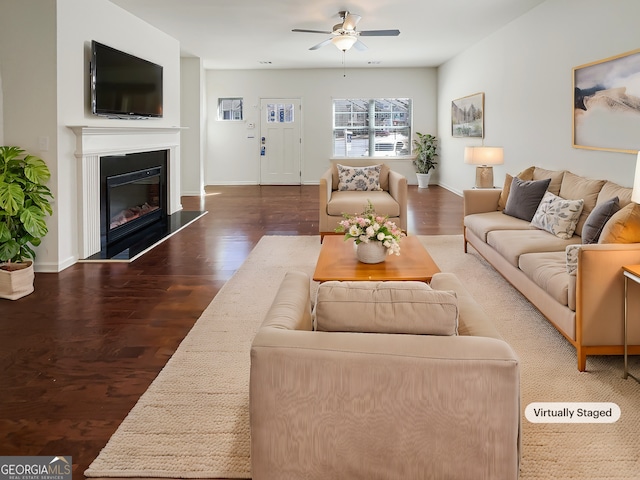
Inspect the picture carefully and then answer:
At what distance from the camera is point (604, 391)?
2.60m

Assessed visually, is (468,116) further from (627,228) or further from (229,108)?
(627,228)

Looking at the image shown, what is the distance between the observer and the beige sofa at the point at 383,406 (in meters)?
1.59

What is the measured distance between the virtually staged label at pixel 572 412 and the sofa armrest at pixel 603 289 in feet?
1.40

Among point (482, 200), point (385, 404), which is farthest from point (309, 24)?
point (385, 404)

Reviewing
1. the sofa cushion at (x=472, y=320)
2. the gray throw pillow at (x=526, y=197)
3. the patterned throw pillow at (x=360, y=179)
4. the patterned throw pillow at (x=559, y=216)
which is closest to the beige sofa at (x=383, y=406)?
the sofa cushion at (x=472, y=320)

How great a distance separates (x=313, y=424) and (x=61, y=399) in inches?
56.6

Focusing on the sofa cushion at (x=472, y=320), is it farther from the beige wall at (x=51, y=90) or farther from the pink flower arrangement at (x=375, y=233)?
the beige wall at (x=51, y=90)

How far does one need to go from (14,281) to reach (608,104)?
4766mm

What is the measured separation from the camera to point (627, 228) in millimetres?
3066

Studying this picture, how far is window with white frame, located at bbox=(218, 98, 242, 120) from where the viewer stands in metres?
12.5

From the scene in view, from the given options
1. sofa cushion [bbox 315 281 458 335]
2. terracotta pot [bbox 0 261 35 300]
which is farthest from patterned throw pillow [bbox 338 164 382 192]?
sofa cushion [bbox 315 281 458 335]

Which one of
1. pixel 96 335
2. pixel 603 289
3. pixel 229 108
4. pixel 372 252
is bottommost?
pixel 96 335

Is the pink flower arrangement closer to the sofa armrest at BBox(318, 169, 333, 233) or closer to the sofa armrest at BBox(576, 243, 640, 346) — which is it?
the sofa armrest at BBox(576, 243, 640, 346)

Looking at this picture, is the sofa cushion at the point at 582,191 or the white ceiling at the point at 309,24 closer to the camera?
the sofa cushion at the point at 582,191
